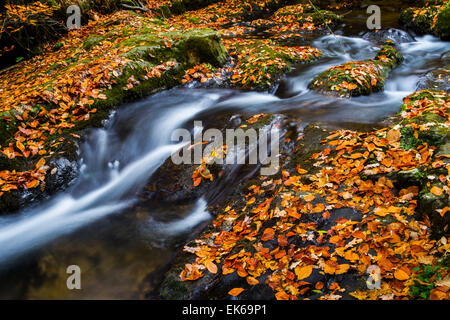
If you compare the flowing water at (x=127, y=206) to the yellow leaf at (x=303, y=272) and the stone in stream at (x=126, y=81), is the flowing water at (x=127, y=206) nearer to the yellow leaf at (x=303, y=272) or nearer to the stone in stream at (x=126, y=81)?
the stone in stream at (x=126, y=81)

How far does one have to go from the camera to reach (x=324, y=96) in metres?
6.39

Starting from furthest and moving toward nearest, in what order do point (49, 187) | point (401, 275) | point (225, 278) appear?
point (49, 187) → point (225, 278) → point (401, 275)

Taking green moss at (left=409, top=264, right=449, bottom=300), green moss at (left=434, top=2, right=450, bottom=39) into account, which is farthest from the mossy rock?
green moss at (left=434, top=2, right=450, bottom=39)

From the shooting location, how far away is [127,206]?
14.8 ft

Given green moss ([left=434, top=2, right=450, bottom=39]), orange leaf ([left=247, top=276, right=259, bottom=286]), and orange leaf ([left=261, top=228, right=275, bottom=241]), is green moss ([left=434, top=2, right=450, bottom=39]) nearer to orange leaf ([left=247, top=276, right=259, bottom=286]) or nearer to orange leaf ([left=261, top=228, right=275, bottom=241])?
orange leaf ([left=261, top=228, right=275, bottom=241])

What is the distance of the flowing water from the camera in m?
A: 3.26

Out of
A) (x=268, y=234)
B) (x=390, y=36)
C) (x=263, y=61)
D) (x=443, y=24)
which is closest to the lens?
(x=268, y=234)

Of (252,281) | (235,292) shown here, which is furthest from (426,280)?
(235,292)

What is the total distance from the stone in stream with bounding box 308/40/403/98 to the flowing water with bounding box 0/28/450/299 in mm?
263

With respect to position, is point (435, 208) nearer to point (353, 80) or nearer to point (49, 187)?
point (353, 80)

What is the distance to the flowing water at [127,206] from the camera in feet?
10.7

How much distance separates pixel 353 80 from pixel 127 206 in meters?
5.82

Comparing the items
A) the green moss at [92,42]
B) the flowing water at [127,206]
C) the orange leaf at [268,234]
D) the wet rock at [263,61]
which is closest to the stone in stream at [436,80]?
the flowing water at [127,206]
